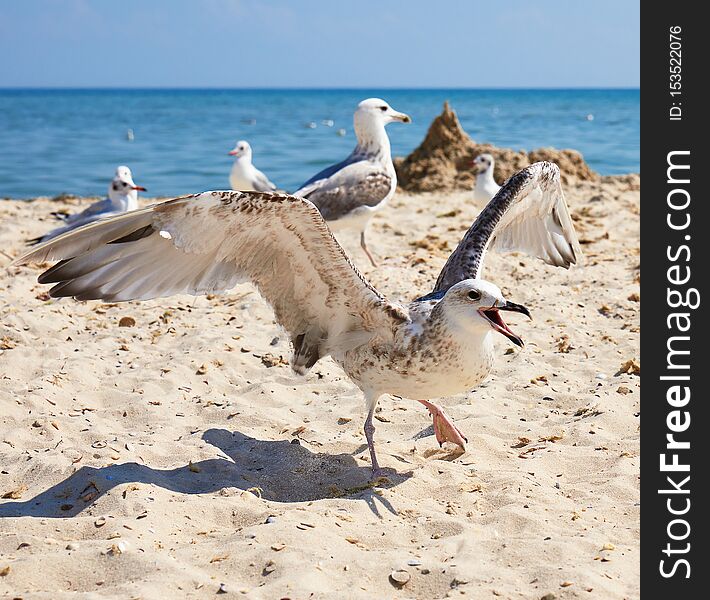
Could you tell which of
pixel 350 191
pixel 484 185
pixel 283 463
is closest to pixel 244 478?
pixel 283 463

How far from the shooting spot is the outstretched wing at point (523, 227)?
5.24 meters

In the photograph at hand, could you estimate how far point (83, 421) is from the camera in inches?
198

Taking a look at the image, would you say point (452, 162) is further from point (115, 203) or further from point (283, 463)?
Result: point (283, 463)

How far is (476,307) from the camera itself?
4.30 m

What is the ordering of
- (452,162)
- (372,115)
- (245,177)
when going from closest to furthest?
(372,115)
(245,177)
(452,162)

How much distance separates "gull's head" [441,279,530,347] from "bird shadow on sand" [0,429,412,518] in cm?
85

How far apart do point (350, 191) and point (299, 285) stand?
162 inches

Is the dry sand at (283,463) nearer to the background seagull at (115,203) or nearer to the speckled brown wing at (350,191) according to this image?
the speckled brown wing at (350,191)

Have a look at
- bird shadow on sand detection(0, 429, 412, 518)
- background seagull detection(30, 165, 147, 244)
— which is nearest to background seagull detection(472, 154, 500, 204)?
background seagull detection(30, 165, 147, 244)

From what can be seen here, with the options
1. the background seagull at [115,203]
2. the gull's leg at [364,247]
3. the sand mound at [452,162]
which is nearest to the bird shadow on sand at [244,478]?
the gull's leg at [364,247]

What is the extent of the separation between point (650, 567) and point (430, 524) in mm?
930

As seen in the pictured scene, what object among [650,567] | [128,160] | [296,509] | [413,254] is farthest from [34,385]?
[128,160]

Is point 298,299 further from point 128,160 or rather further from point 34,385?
point 128,160

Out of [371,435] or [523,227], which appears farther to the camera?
[523,227]
